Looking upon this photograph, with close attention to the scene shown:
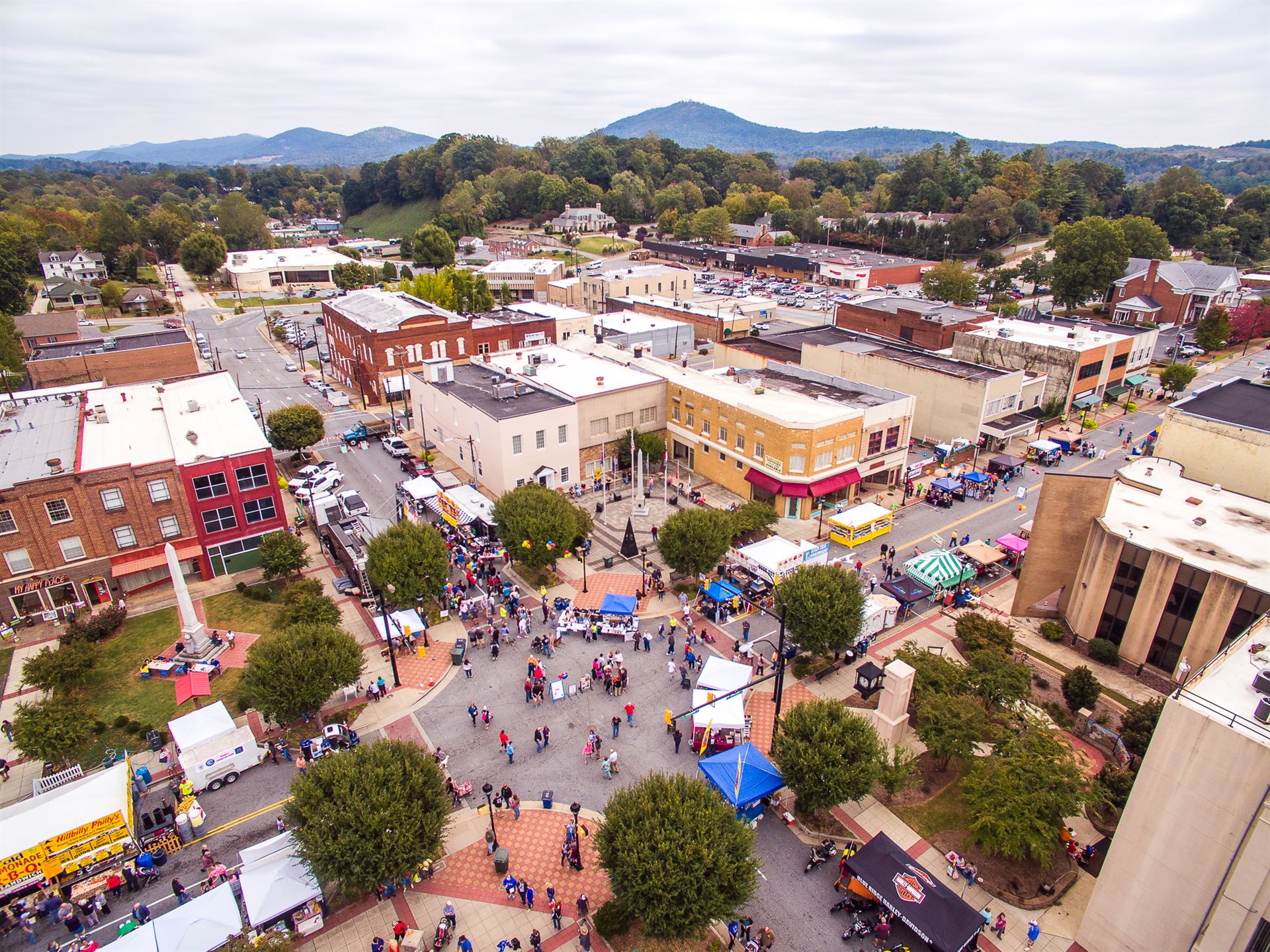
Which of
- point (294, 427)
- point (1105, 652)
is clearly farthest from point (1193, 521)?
point (294, 427)

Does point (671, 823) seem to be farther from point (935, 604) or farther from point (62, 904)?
point (935, 604)

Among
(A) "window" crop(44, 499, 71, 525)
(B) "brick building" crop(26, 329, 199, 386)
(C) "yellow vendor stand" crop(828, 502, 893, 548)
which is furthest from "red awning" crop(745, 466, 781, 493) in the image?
(B) "brick building" crop(26, 329, 199, 386)

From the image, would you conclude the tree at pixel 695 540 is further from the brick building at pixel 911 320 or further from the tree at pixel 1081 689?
the brick building at pixel 911 320

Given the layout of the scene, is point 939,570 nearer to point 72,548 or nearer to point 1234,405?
point 1234,405

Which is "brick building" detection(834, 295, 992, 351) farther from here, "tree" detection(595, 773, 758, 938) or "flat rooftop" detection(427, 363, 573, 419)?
"tree" detection(595, 773, 758, 938)

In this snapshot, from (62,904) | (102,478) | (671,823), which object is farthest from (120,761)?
(671,823)

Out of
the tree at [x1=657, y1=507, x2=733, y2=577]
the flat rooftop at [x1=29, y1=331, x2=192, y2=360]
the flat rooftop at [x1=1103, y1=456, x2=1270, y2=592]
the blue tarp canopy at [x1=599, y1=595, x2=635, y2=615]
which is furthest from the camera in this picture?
the flat rooftop at [x1=29, y1=331, x2=192, y2=360]
